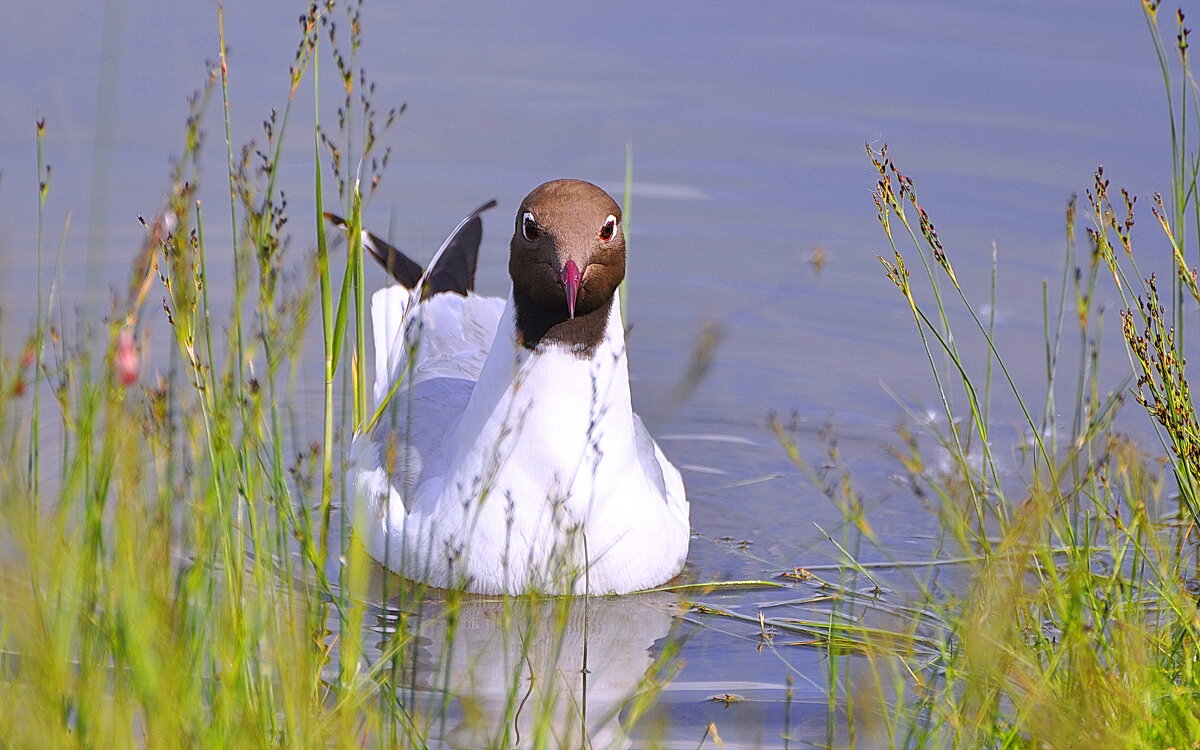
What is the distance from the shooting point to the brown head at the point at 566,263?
4.80 meters

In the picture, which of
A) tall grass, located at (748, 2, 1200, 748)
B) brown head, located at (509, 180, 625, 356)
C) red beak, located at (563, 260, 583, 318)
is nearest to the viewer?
tall grass, located at (748, 2, 1200, 748)

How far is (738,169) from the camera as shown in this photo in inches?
351

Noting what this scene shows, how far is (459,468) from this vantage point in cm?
504

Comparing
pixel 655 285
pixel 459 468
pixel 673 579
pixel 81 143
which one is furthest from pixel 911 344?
pixel 81 143

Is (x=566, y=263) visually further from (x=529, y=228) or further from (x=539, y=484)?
(x=539, y=484)

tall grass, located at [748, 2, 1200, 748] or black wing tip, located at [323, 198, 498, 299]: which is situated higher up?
black wing tip, located at [323, 198, 498, 299]

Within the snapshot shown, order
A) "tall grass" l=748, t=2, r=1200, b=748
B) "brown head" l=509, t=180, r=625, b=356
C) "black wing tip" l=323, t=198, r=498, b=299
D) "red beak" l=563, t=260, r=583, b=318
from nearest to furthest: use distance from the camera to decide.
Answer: "tall grass" l=748, t=2, r=1200, b=748, "red beak" l=563, t=260, r=583, b=318, "brown head" l=509, t=180, r=625, b=356, "black wing tip" l=323, t=198, r=498, b=299

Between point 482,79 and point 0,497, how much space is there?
700 centimetres

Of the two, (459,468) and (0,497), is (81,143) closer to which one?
(459,468)

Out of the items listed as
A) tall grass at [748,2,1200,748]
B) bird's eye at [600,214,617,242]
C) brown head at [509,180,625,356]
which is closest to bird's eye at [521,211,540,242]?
brown head at [509,180,625,356]

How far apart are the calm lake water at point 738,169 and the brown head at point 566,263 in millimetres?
1081

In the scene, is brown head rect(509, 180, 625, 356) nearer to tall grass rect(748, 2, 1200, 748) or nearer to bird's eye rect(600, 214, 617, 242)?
bird's eye rect(600, 214, 617, 242)

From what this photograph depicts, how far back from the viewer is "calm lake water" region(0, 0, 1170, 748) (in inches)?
267

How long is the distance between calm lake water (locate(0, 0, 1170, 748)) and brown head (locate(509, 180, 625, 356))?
1.08 metres
